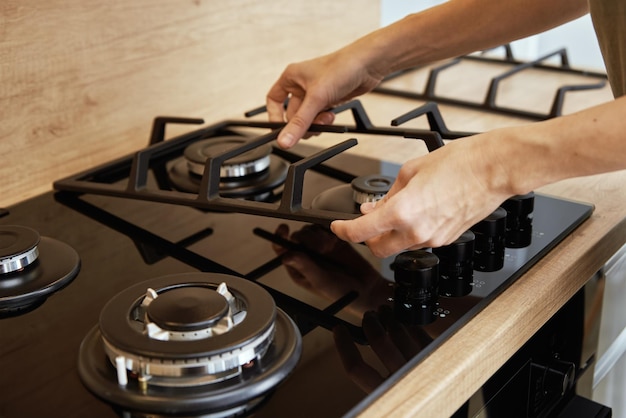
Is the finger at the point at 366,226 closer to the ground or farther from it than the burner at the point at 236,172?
farther from it

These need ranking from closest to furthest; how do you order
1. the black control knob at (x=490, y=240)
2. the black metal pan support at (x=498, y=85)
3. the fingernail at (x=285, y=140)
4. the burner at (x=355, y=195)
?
the black control knob at (x=490, y=240) < the burner at (x=355, y=195) < the fingernail at (x=285, y=140) < the black metal pan support at (x=498, y=85)

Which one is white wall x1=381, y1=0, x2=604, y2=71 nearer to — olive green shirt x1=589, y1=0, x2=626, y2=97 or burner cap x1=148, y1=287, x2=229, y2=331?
olive green shirt x1=589, y1=0, x2=626, y2=97

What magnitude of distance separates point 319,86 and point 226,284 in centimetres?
43

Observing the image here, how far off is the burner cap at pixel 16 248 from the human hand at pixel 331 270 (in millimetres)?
249

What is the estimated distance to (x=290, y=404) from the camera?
23.8 inches

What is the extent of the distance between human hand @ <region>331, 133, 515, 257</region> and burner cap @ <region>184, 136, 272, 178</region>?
0.33m

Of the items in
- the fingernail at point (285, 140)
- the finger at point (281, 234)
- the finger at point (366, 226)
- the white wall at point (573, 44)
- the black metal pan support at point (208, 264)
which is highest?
the finger at point (366, 226)

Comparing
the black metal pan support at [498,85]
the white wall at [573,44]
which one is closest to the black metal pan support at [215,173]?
the black metal pan support at [498,85]

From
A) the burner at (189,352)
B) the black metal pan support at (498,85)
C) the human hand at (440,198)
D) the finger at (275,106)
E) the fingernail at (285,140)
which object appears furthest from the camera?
the black metal pan support at (498,85)

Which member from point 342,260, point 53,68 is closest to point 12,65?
point 53,68

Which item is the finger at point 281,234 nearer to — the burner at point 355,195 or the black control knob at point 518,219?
the burner at point 355,195

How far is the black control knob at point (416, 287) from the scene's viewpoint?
0.72 meters

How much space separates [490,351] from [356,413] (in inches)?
6.0

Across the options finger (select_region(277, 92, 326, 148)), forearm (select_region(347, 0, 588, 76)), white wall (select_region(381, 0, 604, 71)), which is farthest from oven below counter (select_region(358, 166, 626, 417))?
white wall (select_region(381, 0, 604, 71))
